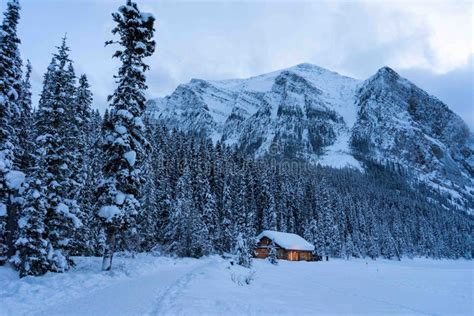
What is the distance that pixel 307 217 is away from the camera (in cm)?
9200

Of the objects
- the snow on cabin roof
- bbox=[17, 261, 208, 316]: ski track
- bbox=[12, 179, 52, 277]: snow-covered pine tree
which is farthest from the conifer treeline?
the snow on cabin roof

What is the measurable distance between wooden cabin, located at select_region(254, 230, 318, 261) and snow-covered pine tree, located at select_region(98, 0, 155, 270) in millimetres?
47387

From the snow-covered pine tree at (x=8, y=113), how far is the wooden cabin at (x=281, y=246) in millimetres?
50670

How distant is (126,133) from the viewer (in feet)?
71.3

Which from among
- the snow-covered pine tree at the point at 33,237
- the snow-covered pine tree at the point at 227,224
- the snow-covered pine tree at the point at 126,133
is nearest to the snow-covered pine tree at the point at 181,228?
the snow-covered pine tree at the point at 227,224

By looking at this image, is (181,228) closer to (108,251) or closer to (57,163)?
(108,251)

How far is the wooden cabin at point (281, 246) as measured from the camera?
2603 inches

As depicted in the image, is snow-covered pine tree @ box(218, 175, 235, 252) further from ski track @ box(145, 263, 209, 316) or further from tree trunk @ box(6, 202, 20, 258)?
ski track @ box(145, 263, 209, 316)

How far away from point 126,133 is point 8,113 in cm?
666

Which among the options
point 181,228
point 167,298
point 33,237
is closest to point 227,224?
point 181,228

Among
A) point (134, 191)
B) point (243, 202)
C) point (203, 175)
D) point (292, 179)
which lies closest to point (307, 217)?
point (292, 179)

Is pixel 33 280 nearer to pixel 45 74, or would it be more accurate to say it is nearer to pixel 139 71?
pixel 139 71

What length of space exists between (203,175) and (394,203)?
125566 mm

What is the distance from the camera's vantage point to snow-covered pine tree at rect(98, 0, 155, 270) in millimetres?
21141
